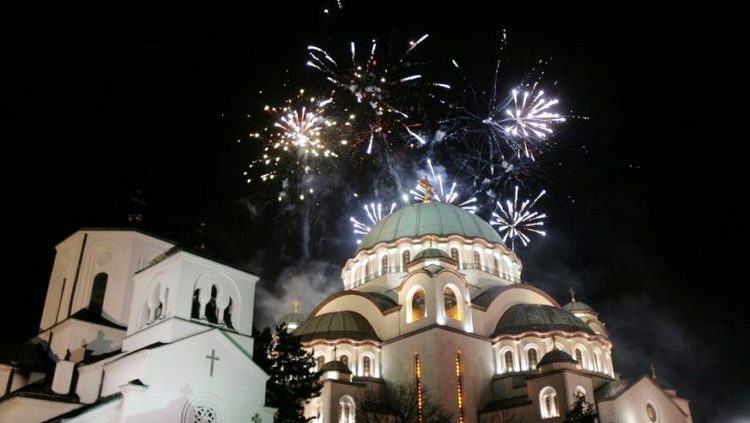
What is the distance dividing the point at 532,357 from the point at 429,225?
10474mm

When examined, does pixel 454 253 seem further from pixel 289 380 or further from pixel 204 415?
pixel 204 415

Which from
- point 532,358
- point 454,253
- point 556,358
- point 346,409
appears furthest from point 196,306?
→ point 454,253

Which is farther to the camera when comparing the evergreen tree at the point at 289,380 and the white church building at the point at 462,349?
the white church building at the point at 462,349

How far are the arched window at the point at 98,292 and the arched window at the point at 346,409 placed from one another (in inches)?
423

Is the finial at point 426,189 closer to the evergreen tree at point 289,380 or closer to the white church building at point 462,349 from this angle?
the white church building at point 462,349

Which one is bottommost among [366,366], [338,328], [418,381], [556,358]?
[418,381]

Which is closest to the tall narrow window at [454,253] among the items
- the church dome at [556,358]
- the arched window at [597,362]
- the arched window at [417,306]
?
the arched window at [417,306]

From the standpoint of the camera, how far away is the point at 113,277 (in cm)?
2348

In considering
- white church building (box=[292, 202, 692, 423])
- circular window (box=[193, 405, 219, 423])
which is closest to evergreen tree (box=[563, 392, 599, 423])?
white church building (box=[292, 202, 692, 423])

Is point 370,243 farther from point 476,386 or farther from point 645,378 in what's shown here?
point 645,378

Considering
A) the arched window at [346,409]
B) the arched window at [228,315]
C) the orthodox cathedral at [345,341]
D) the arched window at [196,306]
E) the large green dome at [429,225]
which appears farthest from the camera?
the large green dome at [429,225]

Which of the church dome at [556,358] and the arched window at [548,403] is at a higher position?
the church dome at [556,358]

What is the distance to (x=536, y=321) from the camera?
1177 inches

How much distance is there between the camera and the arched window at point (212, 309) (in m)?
17.9
